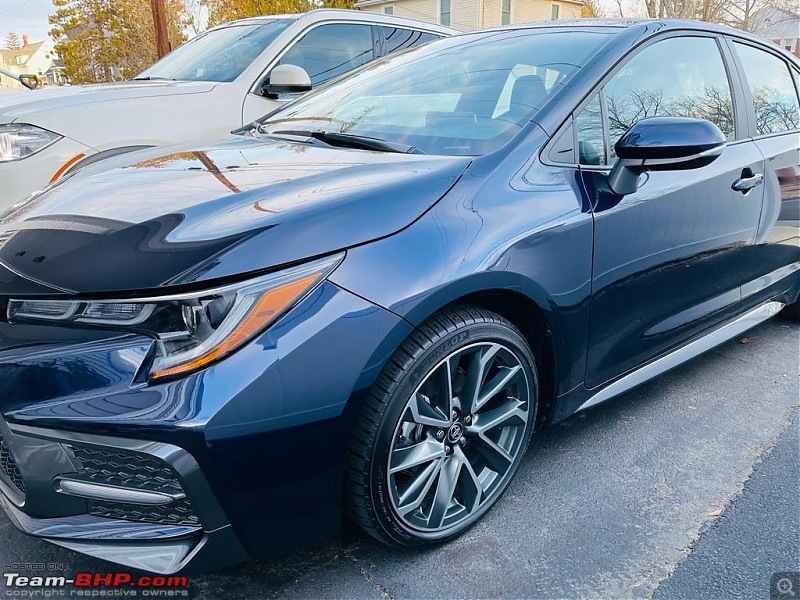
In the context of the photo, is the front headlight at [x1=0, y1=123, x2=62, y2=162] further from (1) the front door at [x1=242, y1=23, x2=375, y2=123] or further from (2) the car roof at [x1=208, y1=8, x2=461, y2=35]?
(2) the car roof at [x1=208, y1=8, x2=461, y2=35]

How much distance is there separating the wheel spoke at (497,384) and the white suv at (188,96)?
2.77m

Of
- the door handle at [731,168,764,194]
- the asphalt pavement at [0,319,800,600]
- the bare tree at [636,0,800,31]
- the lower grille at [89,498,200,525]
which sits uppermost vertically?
the bare tree at [636,0,800,31]

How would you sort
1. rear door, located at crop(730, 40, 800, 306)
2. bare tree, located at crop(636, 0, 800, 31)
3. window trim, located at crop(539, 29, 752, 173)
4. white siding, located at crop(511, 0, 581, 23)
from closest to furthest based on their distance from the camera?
1. window trim, located at crop(539, 29, 752, 173)
2. rear door, located at crop(730, 40, 800, 306)
3. bare tree, located at crop(636, 0, 800, 31)
4. white siding, located at crop(511, 0, 581, 23)

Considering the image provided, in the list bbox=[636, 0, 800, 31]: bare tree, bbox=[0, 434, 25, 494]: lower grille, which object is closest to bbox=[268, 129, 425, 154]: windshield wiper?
bbox=[0, 434, 25, 494]: lower grille

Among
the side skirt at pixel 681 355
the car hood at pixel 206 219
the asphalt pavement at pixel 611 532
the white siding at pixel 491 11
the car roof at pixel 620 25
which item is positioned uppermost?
the white siding at pixel 491 11

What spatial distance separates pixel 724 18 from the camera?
27.8 m

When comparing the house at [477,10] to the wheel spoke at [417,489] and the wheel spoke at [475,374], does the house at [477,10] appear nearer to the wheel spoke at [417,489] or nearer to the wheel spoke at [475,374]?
the wheel spoke at [475,374]

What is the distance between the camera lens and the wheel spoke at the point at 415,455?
172 centimetres

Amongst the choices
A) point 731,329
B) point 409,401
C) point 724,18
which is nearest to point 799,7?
point 724,18

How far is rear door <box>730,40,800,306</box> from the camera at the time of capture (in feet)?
9.80

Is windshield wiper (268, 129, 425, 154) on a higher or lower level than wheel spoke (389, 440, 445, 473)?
higher

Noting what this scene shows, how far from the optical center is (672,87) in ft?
8.58

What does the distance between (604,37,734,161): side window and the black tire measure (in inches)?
35.6

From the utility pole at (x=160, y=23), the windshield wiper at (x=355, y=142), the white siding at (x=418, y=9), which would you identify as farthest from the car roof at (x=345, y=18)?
the white siding at (x=418, y=9)
